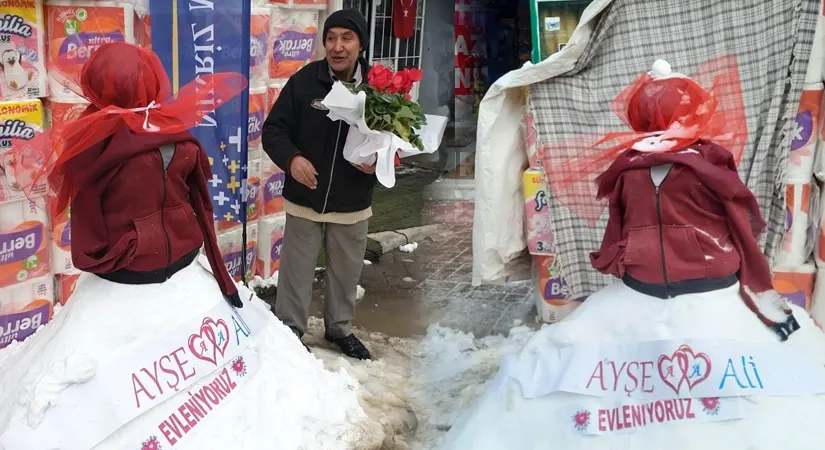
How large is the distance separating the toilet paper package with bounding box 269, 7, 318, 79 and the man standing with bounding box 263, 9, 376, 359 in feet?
3.19

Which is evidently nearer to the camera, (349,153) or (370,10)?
(349,153)

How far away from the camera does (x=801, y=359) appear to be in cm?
272

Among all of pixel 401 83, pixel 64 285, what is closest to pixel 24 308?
pixel 64 285

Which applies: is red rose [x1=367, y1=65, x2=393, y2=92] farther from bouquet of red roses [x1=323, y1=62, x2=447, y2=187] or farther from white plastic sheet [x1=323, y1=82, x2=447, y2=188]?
white plastic sheet [x1=323, y1=82, x2=447, y2=188]

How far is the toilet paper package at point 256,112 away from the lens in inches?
179

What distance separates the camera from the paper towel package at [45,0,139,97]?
3439 millimetres

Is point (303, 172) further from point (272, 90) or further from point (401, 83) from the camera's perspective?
point (272, 90)

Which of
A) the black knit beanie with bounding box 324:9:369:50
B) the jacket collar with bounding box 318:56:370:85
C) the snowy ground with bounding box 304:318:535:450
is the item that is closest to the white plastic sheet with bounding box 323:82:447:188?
the jacket collar with bounding box 318:56:370:85

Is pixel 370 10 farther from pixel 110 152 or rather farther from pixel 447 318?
pixel 110 152

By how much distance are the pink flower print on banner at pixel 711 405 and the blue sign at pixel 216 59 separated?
8.17ft

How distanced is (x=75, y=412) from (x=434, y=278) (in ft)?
11.0

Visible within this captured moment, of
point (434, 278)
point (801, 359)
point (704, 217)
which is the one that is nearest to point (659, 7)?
point (704, 217)

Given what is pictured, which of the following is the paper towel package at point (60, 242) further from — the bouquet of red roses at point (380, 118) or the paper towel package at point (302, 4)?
the paper towel package at point (302, 4)

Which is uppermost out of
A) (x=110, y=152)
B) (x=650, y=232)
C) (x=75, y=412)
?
(x=110, y=152)
